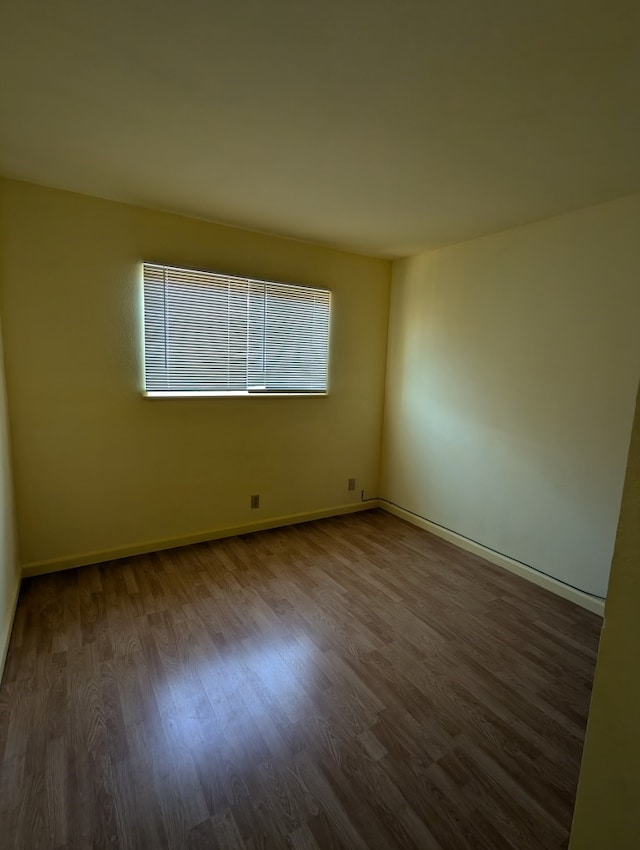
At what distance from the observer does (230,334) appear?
3.14m

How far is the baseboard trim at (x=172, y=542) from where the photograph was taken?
2.68 metres

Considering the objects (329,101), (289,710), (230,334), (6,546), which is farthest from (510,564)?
(6,546)

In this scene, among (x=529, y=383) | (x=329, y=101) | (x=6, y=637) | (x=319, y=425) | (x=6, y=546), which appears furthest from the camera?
(x=319, y=425)

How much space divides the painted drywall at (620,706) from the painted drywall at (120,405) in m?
2.85

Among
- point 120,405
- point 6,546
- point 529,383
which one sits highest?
point 529,383

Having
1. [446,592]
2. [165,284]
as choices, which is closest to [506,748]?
[446,592]

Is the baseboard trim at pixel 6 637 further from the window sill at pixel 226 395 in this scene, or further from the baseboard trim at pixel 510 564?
the baseboard trim at pixel 510 564

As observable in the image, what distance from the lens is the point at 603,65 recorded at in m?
1.30

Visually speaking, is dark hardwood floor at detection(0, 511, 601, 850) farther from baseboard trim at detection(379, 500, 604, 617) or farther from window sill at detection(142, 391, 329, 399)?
window sill at detection(142, 391, 329, 399)

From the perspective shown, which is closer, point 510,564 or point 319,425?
point 510,564

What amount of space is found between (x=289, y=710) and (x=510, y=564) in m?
2.03

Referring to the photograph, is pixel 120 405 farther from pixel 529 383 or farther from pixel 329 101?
pixel 529 383

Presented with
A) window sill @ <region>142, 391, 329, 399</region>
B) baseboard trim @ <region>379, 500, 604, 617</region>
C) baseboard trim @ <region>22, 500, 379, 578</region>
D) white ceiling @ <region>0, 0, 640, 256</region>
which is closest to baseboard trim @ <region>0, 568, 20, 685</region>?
baseboard trim @ <region>22, 500, 379, 578</region>

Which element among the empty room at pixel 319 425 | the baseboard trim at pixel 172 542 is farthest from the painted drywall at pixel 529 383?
the baseboard trim at pixel 172 542
